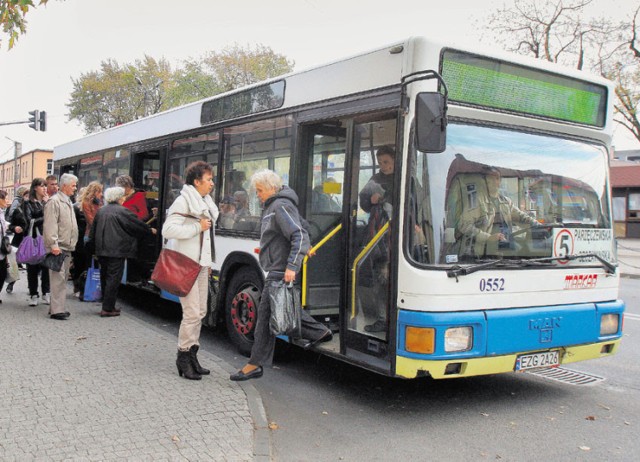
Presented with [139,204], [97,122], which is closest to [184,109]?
[139,204]

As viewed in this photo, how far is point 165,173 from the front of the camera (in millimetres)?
8711

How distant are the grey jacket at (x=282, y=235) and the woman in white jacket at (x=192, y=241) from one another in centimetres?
58

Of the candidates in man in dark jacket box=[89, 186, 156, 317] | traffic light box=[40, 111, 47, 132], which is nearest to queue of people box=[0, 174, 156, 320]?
man in dark jacket box=[89, 186, 156, 317]

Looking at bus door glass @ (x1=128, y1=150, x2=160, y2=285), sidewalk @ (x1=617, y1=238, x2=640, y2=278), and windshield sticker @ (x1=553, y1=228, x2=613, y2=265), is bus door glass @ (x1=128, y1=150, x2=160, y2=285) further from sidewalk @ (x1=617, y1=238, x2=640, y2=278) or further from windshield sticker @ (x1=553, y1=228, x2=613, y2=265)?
sidewalk @ (x1=617, y1=238, x2=640, y2=278)

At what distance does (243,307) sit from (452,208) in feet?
9.21

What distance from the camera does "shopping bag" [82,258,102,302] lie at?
9.38m

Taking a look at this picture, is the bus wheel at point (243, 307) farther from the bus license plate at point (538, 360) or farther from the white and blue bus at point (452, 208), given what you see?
the bus license plate at point (538, 360)

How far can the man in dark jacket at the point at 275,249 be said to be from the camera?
521 centimetres

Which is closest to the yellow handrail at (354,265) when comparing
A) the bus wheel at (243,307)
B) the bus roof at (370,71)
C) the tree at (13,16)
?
the bus roof at (370,71)

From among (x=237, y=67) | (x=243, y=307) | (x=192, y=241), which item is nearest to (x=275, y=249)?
(x=192, y=241)

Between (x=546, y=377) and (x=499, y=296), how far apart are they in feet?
6.51

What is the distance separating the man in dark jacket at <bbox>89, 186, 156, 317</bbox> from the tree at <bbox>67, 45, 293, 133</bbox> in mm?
36358

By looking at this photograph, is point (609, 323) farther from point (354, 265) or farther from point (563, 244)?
point (354, 265)

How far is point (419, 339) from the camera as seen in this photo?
4.54 meters
